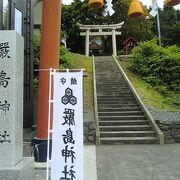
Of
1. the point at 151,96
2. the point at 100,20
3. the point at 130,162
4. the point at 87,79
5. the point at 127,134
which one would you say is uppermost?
the point at 100,20

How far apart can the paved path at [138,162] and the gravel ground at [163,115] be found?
1.32m

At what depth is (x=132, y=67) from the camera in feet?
67.9

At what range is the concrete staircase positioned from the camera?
39.3 feet

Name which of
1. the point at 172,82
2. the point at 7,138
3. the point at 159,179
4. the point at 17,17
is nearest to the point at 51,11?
the point at 7,138

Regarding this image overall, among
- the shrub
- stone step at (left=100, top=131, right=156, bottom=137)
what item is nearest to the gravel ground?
stone step at (left=100, top=131, right=156, bottom=137)

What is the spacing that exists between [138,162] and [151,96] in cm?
760

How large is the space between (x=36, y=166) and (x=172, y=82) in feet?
41.0

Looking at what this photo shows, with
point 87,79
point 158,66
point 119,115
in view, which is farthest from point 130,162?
point 158,66

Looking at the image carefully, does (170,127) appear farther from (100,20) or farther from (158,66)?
(100,20)

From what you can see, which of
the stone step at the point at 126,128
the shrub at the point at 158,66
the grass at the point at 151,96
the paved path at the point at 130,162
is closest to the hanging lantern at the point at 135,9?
the paved path at the point at 130,162

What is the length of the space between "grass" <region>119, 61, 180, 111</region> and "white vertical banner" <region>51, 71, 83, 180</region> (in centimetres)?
901

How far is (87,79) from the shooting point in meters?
18.8

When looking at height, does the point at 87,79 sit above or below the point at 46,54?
below

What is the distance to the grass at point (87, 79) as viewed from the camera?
15014mm
